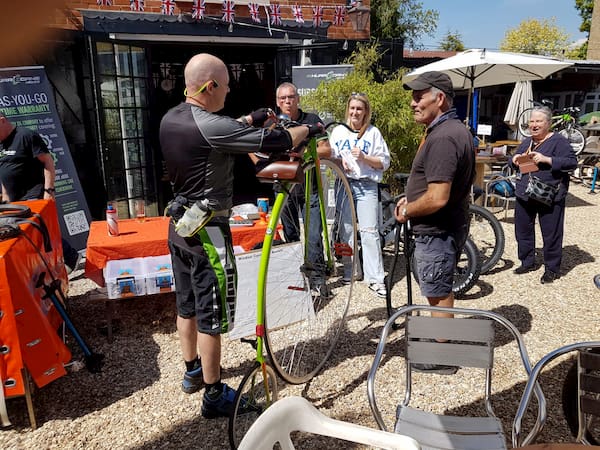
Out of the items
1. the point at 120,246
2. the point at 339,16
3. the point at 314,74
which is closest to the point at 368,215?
the point at 120,246

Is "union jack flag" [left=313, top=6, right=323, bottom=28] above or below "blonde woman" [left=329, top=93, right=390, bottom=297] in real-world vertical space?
above

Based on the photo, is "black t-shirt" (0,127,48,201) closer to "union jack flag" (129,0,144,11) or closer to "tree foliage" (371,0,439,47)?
"union jack flag" (129,0,144,11)

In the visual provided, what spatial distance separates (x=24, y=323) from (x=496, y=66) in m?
8.10

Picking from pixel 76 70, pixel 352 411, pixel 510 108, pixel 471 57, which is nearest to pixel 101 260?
pixel 352 411

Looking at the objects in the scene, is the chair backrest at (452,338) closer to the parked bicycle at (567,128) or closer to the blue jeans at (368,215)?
the blue jeans at (368,215)

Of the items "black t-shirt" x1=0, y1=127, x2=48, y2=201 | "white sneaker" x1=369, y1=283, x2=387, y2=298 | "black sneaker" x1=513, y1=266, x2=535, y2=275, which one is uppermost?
"black t-shirt" x1=0, y1=127, x2=48, y2=201

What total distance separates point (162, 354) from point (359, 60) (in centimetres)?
526

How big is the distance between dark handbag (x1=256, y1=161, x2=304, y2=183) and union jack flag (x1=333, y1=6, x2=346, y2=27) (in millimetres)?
6423

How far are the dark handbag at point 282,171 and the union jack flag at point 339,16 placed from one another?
642cm

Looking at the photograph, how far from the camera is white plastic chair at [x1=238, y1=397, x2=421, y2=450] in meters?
1.30

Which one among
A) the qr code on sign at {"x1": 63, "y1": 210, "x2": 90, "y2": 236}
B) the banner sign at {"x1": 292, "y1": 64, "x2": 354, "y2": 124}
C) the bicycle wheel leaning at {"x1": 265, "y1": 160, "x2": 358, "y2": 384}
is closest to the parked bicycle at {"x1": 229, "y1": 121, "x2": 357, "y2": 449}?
the bicycle wheel leaning at {"x1": 265, "y1": 160, "x2": 358, "y2": 384}

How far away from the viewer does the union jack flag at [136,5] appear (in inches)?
255

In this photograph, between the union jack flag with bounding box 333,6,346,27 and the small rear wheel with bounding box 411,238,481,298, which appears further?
the union jack flag with bounding box 333,6,346,27

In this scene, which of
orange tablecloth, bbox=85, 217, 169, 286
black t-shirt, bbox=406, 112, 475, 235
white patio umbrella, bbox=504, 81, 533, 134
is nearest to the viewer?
black t-shirt, bbox=406, 112, 475, 235
